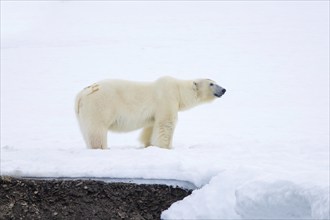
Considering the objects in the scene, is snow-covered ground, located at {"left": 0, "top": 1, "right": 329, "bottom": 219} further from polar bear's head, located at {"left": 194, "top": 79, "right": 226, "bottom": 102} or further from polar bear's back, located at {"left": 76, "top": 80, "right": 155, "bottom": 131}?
polar bear's head, located at {"left": 194, "top": 79, "right": 226, "bottom": 102}

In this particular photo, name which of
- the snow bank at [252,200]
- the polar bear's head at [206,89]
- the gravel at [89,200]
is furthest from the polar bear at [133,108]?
the snow bank at [252,200]

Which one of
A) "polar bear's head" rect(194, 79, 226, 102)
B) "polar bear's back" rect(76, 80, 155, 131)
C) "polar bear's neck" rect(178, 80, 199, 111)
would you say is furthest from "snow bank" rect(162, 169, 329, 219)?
"polar bear's head" rect(194, 79, 226, 102)

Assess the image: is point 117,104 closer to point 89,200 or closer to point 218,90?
point 218,90

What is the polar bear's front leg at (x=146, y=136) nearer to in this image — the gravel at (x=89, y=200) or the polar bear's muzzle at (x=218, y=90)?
the polar bear's muzzle at (x=218, y=90)

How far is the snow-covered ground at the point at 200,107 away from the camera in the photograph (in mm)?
4684

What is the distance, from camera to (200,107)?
51.8ft

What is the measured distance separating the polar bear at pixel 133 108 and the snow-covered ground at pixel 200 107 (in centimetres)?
35

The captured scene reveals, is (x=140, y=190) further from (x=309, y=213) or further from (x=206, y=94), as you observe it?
(x=206, y=94)

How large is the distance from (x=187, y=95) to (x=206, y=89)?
34 cm

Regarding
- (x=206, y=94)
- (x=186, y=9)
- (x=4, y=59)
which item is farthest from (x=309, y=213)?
(x=186, y=9)

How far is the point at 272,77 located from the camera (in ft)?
59.7

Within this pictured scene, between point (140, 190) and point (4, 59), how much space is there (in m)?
17.6

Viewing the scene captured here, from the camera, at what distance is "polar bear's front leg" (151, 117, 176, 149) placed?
695cm

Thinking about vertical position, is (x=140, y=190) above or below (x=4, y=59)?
above
